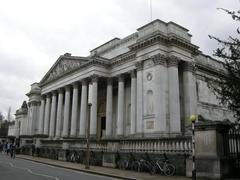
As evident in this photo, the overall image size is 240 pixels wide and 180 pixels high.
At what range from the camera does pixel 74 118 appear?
39.6 metres

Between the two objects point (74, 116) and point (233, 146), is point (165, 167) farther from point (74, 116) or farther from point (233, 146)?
point (74, 116)

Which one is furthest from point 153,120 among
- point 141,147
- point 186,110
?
point 141,147

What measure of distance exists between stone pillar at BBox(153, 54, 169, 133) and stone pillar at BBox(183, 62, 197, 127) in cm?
326

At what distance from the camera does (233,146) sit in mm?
15414

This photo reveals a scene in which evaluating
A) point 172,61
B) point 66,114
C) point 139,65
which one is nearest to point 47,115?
point 66,114

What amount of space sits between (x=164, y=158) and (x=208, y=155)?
11.7 ft

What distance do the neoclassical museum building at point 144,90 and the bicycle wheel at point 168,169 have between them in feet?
3.53

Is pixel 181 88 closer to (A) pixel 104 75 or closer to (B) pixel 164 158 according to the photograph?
(A) pixel 104 75

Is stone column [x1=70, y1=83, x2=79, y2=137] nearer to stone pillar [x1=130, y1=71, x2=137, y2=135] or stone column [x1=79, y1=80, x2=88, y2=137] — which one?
stone column [x1=79, y1=80, x2=88, y2=137]

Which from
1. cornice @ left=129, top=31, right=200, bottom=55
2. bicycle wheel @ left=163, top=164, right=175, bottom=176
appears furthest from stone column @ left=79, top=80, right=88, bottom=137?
bicycle wheel @ left=163, top=164, right=175, bottom=176

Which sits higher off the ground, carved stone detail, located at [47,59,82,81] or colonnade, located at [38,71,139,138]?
carved stone detail, located at [47,59,82,81]

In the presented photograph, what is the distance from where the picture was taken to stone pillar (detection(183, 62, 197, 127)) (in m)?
30.2

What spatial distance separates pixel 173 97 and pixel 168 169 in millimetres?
12851

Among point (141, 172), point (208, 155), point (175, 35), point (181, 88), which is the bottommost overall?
point (141, 172)
